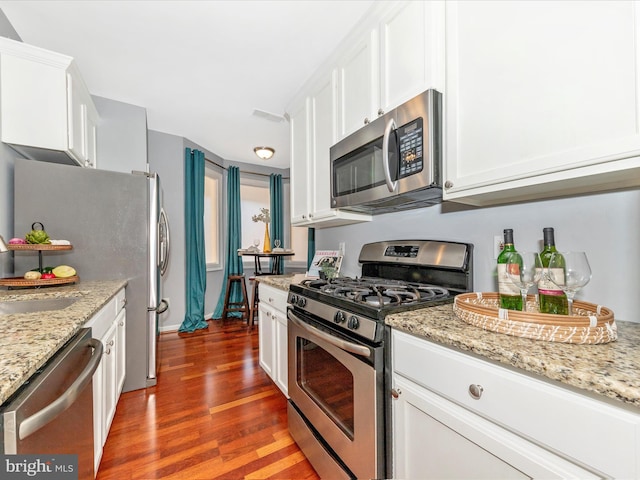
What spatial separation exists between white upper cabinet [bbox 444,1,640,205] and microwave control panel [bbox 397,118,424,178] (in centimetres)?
11

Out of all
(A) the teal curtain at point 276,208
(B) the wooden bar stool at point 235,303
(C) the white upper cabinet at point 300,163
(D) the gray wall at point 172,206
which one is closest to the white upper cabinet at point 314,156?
(C) the white upper cabinet at point 300,163

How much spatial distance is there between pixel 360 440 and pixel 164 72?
2869mm

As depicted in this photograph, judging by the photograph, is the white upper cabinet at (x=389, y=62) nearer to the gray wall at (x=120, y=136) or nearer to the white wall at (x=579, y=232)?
the white wall at (x=579, y=232)

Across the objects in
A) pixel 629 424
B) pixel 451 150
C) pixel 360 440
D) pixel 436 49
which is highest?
pixel 436 49

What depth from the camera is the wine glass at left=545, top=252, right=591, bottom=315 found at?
84cm

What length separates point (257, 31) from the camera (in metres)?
1.88

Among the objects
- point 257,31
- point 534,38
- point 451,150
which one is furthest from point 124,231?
point 534,38

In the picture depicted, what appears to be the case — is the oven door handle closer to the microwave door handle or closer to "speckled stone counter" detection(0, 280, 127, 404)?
the microwave door handle

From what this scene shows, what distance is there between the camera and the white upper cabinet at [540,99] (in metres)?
0.75

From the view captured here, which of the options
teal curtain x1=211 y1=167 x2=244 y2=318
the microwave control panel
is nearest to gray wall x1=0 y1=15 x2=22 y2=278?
the microwave control panel

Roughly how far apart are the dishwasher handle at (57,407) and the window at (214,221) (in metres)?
3.48

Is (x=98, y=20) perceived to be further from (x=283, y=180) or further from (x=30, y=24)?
(x=283, y=180)

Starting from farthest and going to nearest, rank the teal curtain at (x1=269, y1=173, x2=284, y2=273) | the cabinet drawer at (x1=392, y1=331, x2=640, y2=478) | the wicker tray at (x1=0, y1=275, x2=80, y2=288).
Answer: the teal curtain at (x1=269, y1=173, x2=284, y2=273), the wicker tray at (x1=0, y1=275, x2=80, y2=288), the cabinet drawer at (x1=392, y1=331, x2=640, y2=478)

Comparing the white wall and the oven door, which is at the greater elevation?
the white wall
